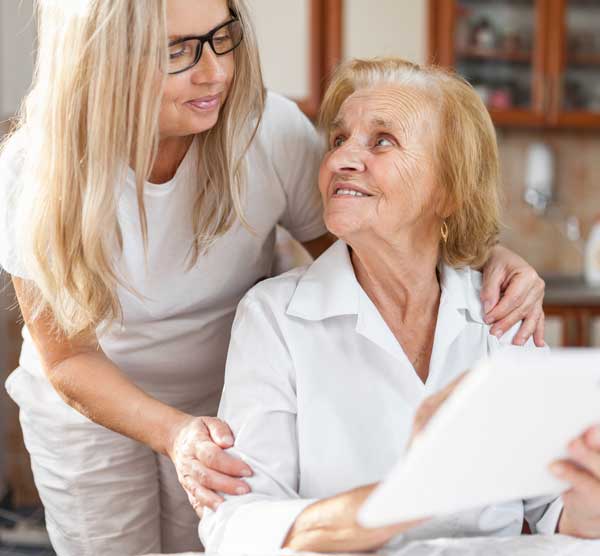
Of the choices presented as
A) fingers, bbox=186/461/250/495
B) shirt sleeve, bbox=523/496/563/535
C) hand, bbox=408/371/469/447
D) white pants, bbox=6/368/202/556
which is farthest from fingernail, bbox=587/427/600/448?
white pants, bbox=6/368/202/556

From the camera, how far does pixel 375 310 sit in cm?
150

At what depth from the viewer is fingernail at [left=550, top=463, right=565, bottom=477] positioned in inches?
37.5

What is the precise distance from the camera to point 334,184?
1490 millimetres

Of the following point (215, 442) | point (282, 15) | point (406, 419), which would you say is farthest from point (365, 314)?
point (282, 15)

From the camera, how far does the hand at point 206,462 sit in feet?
4.28

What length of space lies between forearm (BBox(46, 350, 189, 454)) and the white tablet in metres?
0.67

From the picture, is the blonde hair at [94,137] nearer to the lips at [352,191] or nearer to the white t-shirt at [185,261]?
the white t-shirt at [185,261]

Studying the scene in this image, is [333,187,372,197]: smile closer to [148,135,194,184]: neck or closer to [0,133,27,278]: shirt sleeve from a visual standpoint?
[148,135,194,184]: neck

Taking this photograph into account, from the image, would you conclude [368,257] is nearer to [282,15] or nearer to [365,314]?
[365,314]

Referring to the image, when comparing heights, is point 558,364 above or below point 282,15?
below

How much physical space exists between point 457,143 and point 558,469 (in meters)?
0.69

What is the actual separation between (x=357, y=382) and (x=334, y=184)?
1.10 feet

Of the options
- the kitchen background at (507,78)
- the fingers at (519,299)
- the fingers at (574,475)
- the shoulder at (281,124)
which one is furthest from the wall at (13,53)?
the fingers at (574,475)

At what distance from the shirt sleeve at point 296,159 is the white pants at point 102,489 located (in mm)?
588
